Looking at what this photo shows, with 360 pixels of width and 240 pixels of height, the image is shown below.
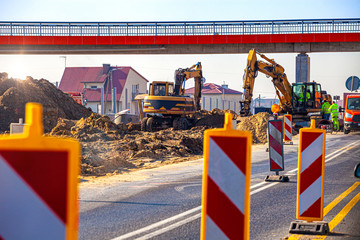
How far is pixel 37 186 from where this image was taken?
96.9 inches

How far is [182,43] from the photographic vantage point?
127 feet

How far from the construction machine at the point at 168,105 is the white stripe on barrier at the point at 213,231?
2608 centimetres

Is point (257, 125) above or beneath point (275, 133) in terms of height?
beneath

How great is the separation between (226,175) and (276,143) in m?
8.03

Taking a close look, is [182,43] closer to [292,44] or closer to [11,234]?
[292,44]

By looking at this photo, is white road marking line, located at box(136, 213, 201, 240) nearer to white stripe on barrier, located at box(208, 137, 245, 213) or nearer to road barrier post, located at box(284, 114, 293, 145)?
white stripe on barrier, located at box(208, 137, 245, 213)

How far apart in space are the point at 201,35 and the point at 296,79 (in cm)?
863

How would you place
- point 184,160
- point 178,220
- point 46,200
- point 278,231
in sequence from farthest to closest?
point 184,160, point 178,220, point 278,231, point 46,200

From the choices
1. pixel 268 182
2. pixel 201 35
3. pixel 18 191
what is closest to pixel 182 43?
pixel 201 35

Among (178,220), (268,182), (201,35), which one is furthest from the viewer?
(201,35)

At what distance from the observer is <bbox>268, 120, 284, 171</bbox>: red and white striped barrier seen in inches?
456

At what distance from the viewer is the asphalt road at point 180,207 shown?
6867 millimetres

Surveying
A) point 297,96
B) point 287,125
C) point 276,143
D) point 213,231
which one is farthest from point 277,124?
point 297,96

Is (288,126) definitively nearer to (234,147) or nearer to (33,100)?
(234,147)
